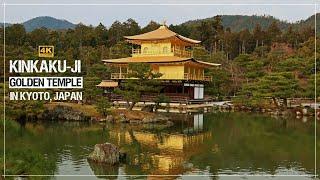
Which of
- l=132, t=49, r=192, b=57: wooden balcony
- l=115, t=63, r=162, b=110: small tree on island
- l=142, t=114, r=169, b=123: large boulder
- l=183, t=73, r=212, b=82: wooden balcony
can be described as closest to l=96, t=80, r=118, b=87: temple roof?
l=132, t=49, r=192, b=57: wooden balcony

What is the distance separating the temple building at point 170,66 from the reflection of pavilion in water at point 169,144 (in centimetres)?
948

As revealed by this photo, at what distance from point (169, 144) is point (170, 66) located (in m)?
16.3

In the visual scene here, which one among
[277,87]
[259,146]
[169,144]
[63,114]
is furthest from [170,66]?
[259,146]

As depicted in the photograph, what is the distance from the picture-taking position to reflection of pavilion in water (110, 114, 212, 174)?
10867 mm

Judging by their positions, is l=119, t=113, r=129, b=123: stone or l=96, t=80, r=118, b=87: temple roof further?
l=96, t=80, r=118, b=87: temple roof

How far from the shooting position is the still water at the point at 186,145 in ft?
34.7

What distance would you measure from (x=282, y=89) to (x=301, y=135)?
9574 millimetres

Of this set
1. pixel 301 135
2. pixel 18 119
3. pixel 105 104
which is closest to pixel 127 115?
pixel 105 104

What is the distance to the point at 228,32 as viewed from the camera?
53.1 metres

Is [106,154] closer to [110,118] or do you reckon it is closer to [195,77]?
[110,118]

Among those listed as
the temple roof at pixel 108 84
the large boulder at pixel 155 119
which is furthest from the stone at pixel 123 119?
the temple roof at pixel 108 84

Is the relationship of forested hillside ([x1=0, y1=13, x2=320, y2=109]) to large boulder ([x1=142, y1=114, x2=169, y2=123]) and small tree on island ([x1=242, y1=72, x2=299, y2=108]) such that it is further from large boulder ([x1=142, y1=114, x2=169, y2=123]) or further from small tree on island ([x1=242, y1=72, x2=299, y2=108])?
large boulder ([x1=142, y1=114, x2=169, y2=123])

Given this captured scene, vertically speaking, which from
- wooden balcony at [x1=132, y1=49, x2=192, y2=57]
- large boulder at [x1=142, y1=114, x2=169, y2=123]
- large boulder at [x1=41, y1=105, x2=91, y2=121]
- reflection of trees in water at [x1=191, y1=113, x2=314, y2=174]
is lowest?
reflection of trees in water at [x1=191, y1=113, x2=314, y2=174]

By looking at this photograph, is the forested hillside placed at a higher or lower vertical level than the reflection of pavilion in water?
higher
